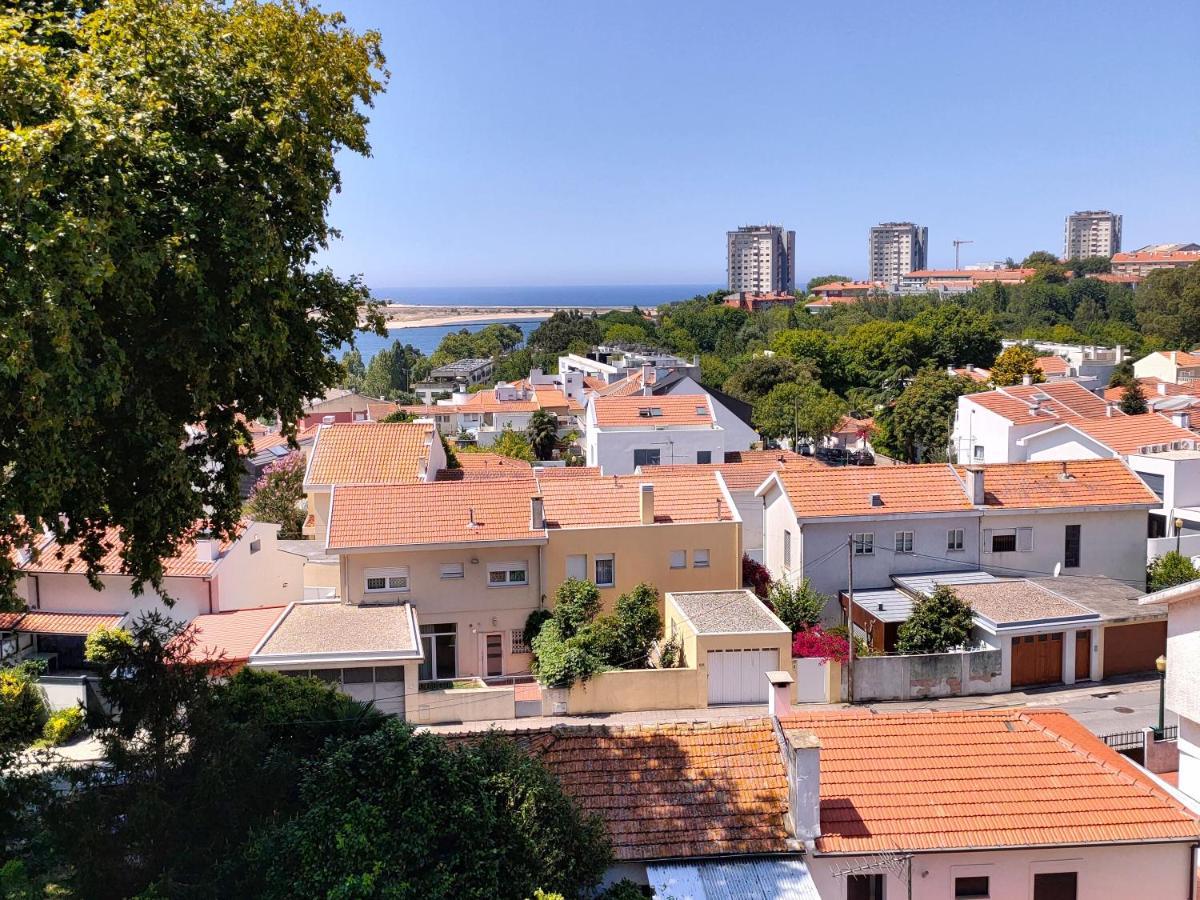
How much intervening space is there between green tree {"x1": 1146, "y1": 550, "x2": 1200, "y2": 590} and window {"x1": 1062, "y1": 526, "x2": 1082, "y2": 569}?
2297 mm

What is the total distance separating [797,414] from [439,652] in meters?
43.0

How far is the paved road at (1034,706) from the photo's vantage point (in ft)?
80.1

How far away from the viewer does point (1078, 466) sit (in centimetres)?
3241

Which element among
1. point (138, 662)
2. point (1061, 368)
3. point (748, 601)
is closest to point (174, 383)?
point (138, 662)

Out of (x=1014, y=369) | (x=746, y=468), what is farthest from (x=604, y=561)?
(x=1014, y=369)

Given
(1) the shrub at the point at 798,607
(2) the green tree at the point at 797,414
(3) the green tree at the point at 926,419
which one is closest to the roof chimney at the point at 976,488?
(1) the shrub at the point at 798,607

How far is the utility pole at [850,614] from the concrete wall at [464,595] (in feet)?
27.7

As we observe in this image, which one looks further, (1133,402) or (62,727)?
(1133,402)

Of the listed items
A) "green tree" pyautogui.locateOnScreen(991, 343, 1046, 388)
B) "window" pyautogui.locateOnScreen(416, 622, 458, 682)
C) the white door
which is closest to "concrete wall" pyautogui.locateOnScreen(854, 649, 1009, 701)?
the white door

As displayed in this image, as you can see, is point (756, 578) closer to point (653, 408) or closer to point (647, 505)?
point (647, 505)

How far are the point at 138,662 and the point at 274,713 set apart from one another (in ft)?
10.3

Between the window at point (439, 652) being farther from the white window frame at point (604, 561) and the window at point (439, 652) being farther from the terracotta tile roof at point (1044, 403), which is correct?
the terracotta tile roof at point (1044, 403)

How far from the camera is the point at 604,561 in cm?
2941

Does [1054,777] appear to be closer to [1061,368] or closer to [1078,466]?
[1078,466]
